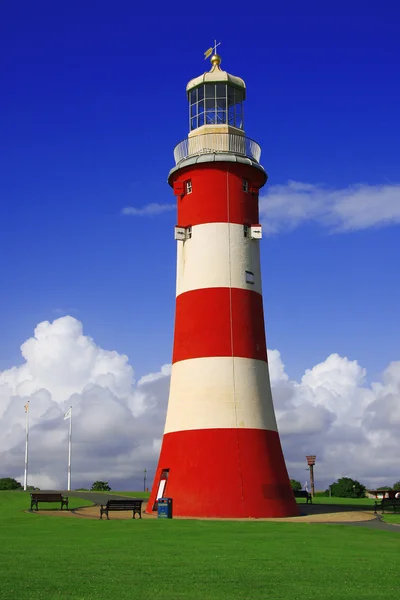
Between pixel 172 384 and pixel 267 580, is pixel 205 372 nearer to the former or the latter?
pixel 172 384

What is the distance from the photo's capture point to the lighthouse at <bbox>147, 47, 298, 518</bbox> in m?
28.2

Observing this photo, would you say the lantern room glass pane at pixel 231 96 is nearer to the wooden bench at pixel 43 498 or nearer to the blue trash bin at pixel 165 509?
the blue trash bin at pixel 165 509

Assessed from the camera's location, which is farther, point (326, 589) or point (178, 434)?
point (178, 434)

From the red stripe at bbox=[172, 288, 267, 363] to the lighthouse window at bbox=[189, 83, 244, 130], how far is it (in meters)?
8.41

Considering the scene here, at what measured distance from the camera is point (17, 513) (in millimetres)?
28781

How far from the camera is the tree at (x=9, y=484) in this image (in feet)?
178

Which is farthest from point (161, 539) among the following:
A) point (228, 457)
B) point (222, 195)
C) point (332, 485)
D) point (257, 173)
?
point (332, 485)

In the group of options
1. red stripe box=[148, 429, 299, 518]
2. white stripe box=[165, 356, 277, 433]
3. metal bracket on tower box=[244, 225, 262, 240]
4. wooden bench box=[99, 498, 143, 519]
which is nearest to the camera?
wooden bench box=[99, 498, 143, 519]

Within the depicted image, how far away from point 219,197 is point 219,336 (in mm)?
6256

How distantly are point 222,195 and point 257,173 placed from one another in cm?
242

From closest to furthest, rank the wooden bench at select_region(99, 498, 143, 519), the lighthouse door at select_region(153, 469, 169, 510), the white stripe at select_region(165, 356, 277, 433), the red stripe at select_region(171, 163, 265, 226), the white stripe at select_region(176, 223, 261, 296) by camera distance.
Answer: the wooden bench at select_region(99, 498, 143, 519) → the white stripe at select_region(165, 356, 277, 433) → the lighthouse door at select_region(153, 469, 169, 510) → the white stripe at select_region(176, 223, 261, 296) → the red stripe at select_region(171, 163, 265, 226)

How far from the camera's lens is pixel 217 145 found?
105ft

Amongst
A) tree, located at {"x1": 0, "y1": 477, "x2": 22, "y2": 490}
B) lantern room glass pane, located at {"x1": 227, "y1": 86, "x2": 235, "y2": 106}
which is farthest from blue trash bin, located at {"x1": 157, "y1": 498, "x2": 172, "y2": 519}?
tree, located at {"x1": 0, "y1": 477, "x2": 22, "y2": 490}

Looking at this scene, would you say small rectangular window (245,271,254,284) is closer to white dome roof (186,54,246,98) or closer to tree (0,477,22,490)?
white dome roof (186,54,246,98)
